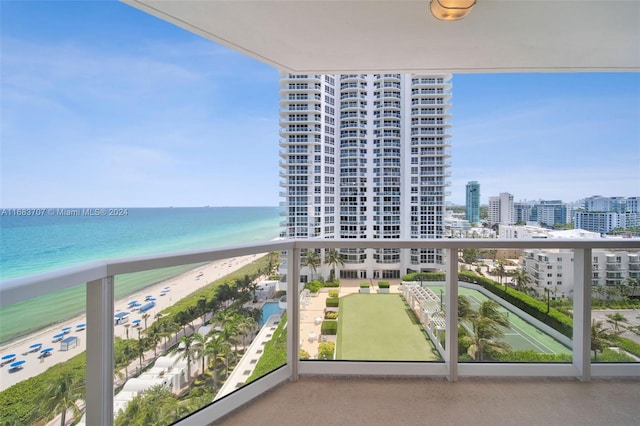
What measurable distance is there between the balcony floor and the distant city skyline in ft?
11.7

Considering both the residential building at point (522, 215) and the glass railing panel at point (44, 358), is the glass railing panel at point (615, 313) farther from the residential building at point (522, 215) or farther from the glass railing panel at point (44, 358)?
the glass railing panel at point (44, 358)

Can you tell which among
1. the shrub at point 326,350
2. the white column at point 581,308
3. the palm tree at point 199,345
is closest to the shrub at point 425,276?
the shrub at point 326,350

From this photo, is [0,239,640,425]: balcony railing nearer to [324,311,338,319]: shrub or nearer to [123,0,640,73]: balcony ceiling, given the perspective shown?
[324,311,338,319]: shrub

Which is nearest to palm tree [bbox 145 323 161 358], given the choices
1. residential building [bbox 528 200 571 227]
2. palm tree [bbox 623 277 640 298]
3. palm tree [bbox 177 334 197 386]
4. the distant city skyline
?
palm tree [bbox 177 334 197 386]

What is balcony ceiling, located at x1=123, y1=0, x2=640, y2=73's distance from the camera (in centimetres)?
162

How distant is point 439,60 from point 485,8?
0.68 m

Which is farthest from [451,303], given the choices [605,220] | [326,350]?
[605,220]

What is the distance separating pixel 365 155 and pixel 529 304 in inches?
791

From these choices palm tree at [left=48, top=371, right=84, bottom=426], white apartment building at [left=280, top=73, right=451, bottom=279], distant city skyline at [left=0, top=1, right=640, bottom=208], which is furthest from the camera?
white apartment building at [left=280, top=73, right=451, bottom=279]

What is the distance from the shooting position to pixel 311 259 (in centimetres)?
207

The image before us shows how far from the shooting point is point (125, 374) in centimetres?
135

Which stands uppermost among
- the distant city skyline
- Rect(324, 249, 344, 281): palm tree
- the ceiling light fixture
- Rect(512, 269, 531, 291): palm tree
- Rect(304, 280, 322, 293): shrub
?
the distant city skyline

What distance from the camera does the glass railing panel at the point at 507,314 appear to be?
6.61ft

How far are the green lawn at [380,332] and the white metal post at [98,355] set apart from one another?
1.40m
